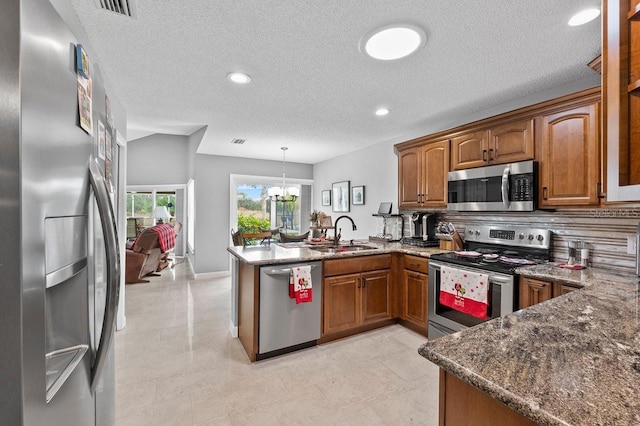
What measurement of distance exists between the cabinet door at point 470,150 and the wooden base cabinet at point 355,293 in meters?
1.27

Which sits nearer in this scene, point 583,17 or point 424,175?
point 583,17

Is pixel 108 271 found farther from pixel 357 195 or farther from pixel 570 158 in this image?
pixel 357 195

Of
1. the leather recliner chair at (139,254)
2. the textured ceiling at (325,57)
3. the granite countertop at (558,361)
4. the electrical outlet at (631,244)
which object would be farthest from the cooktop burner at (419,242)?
the leather recliner chair at (139,254)

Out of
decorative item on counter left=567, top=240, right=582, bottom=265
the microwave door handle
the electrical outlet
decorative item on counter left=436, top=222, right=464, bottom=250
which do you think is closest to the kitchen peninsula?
decorative item on counter left=436, top=222, right=464, bottom=250

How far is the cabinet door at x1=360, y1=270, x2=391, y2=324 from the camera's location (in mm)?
3061

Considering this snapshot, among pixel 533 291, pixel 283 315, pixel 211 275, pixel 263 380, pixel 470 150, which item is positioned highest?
pixel 470 150

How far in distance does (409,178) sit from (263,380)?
8.97 ft

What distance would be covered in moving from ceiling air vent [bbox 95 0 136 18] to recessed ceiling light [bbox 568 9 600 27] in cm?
252

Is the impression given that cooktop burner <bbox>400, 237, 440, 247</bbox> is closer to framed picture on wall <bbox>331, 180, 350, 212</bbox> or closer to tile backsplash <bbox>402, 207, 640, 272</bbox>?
tile backsplash <bbox>402, 207, 640, 272</bbox>

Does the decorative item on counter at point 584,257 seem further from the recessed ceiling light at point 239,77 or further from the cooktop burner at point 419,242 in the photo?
the recessed ceiling light at point 239,77

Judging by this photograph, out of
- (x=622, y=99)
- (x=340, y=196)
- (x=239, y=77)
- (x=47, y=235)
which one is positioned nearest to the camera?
(x=47, y=235)

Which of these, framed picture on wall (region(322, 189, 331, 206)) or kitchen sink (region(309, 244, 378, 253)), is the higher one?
framed picture on wall (region(322, 189, 331, 206))

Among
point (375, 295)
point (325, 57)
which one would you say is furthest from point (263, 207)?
point (325, 57)

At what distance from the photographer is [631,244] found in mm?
2105
